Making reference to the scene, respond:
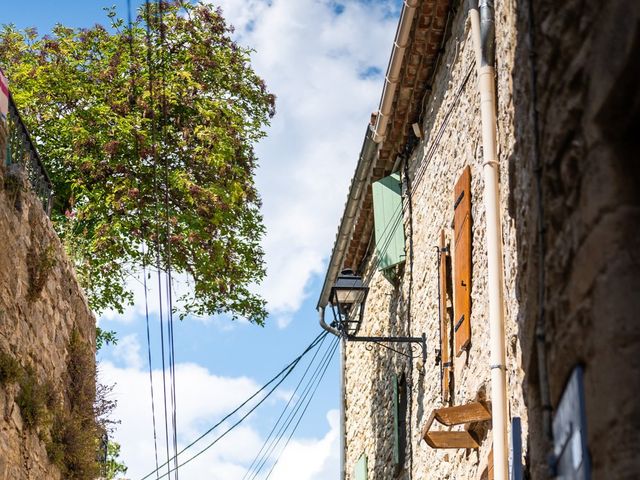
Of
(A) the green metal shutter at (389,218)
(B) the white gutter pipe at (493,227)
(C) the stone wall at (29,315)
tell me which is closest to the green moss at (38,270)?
(C) the stone wall at (29,315)

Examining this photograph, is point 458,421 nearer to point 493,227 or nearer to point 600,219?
point 493,227

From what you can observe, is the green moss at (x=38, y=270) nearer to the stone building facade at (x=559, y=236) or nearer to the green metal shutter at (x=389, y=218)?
the stone building facade at (x=559, y=236)

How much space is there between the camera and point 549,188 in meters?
3.71

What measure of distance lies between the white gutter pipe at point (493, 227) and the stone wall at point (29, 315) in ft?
11.1

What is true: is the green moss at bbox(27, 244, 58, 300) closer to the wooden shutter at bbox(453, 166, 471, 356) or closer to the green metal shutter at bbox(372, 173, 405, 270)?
the wooden shutter at bbox(453, 166, 471, 356)

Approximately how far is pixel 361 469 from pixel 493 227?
6.62 metres

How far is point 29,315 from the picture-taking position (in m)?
8.63

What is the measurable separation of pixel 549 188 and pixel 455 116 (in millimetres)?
5790

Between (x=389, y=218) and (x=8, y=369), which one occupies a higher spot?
(x=389, y=218)

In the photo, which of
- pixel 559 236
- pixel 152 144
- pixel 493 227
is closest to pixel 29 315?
pixel 493 227

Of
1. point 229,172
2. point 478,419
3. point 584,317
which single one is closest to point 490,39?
point 478,419

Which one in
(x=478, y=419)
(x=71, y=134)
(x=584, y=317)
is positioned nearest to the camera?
(x=584, y=317)

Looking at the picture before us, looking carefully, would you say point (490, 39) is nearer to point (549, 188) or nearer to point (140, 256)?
point (549, 188)

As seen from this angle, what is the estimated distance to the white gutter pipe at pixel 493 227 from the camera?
22.7ft
